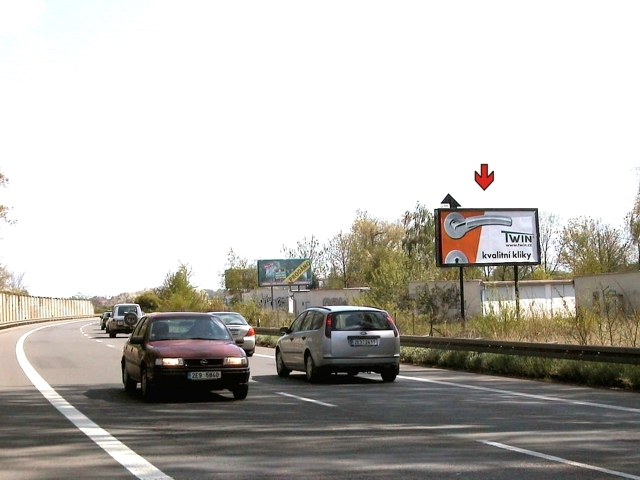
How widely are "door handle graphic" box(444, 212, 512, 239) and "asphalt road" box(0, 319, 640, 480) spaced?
56.3 feet

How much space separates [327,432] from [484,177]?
2205 centimetres

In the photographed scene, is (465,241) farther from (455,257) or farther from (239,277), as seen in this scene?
(239,277)

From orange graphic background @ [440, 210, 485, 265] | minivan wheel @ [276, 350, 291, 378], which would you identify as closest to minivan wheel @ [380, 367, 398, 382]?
minivan wheel @ [276, 350, 291, 378]

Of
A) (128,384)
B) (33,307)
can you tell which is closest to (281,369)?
(128,384)

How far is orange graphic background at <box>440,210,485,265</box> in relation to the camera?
36156 millimetres

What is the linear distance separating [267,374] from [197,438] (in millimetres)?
11568

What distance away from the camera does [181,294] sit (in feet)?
253

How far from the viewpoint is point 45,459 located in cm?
983

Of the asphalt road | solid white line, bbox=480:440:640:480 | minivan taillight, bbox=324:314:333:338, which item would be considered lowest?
solid white line, bbox=480:440:640:480

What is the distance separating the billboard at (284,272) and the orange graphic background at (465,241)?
48856 millimetres

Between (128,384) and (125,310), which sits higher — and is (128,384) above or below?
below

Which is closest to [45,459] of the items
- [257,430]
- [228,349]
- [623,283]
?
[257,430]

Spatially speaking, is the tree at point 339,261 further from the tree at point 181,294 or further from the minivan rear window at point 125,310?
the minivan rear window at point 125,310

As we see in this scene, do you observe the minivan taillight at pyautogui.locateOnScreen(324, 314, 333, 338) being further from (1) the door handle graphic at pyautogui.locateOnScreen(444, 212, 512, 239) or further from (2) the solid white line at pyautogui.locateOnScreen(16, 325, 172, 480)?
(1) the door handle graphic at pyautogui.locateOnScreen(444, 212, 512, 239)
